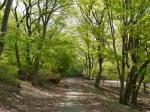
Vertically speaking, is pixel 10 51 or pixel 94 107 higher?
pixel 10 51

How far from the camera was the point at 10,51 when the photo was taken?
26.3 meters

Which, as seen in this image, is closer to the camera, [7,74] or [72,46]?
[7,74]

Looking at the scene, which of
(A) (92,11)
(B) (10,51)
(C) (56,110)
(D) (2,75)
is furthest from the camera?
(A) (92,11)

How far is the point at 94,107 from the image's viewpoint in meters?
20.6

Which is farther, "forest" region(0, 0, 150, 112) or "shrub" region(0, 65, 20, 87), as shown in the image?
"shrub" region(0, 65, 20, 87)

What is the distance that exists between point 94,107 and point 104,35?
10.0 metres

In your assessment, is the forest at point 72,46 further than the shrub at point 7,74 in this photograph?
No

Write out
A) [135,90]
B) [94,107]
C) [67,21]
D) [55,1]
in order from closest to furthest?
1. [94,107]
2. [135,90]
3. [55,1]
4. [67,21]

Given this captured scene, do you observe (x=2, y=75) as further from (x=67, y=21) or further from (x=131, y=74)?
(x=67, y=21)

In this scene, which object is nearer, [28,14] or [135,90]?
[135,90]

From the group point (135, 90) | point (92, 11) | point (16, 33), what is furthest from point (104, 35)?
point (16, 33)

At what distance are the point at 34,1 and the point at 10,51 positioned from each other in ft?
38.8

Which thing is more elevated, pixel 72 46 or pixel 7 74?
pixel 72 46

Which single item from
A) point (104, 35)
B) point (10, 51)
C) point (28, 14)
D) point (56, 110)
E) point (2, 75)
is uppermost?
point (28, 14)
